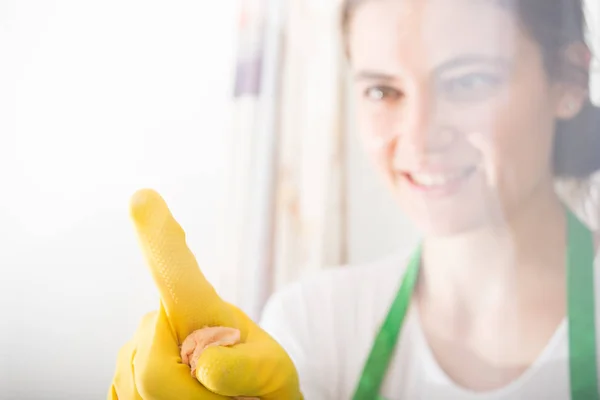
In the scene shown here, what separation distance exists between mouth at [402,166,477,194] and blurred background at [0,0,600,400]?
61 mm

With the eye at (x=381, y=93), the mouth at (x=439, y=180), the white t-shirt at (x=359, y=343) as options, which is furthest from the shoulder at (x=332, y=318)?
the eye at (x=381, y=93)

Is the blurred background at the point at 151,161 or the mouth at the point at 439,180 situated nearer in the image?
the mouth at the point at 439,180

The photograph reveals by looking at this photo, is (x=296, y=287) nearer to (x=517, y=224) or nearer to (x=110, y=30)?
(x=517, y=224)

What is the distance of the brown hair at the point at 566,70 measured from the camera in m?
0.91

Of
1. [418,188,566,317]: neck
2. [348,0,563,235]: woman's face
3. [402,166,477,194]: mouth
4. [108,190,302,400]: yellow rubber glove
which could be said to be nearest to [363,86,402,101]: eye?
[348,0,563,235]: woman's face

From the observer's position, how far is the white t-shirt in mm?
899

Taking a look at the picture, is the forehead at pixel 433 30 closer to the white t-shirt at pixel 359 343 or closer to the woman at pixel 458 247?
the woman at pixel 458 247

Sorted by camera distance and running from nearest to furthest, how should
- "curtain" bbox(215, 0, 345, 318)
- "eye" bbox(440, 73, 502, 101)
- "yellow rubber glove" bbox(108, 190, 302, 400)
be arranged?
"yellow rubber glove" bbox(108, 190, 302, 400) < "eye" bbox(440, 73, 502, 101) < "curtain" bbox(215, 0, 345, 318)

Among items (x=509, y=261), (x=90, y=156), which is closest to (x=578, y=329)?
(x=509, y=261)

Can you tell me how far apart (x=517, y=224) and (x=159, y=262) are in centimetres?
50

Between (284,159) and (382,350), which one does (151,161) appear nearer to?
(284,159)

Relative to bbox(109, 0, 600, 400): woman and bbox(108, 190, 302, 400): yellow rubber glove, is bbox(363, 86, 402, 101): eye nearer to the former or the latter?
bbox(109, 0, 600, 400): woman

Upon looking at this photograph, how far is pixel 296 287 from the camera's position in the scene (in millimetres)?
1052

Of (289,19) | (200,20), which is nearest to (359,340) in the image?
(289,19)
